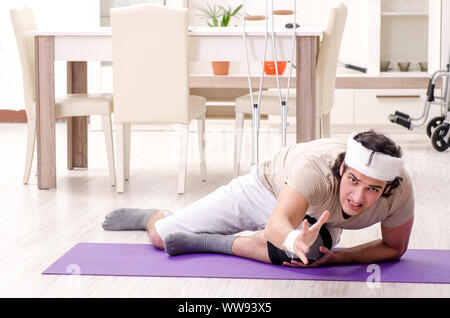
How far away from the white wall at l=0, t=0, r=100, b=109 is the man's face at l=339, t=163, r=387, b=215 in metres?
4.86

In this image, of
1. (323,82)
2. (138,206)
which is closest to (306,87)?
(323,82)

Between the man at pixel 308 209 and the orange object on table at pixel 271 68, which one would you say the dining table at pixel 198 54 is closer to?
the man at pixel 308 209

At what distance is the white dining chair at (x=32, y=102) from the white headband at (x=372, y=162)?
1.99 meters

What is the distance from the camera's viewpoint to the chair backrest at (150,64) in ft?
11.8

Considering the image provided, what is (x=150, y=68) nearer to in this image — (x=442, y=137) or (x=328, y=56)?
(x=328, y=56)

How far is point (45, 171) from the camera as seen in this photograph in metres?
3.79

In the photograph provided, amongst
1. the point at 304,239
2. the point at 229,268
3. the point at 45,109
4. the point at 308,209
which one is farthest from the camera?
the point at 45,109

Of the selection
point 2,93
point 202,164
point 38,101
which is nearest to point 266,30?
point 202,164

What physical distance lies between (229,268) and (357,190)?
20.1 inches

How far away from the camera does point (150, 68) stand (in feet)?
12.0

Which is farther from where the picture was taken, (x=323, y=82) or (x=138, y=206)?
(x=323, y=82)

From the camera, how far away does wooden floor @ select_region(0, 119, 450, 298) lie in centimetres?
214

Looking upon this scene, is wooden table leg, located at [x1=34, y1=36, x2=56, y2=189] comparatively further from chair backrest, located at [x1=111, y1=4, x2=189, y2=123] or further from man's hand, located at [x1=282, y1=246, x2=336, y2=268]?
man's hand, located at [x1=282, y1=246, x2=336, y2=268]
